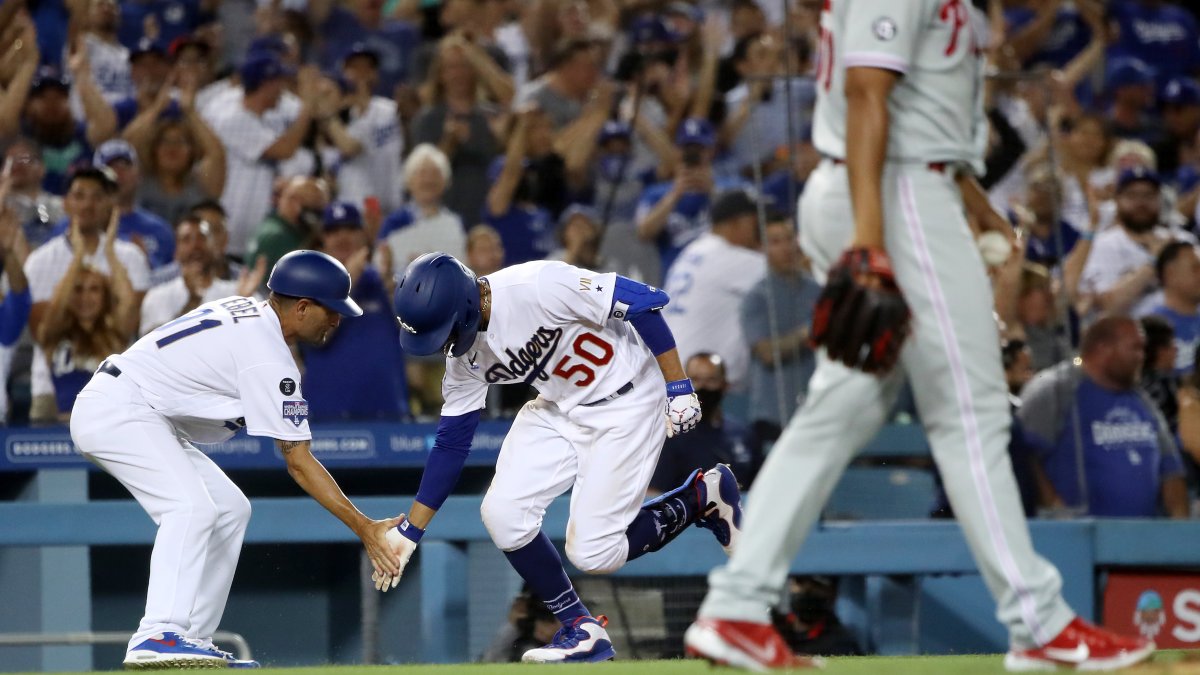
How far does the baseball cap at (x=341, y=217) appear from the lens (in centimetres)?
844

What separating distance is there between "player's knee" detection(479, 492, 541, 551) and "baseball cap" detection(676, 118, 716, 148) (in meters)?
4.52

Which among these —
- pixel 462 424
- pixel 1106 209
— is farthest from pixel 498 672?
pixel 1106 209

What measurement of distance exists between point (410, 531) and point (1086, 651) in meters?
2.45

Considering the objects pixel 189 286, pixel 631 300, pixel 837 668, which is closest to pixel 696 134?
pixel 189 286

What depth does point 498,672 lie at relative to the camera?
14.7 feet

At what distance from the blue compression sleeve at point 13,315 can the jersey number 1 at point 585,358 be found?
3.58m

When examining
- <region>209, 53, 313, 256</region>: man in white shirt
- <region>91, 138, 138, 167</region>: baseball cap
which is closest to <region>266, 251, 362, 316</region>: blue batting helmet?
<region>91, 138, 138, 167</region>: baseball cap

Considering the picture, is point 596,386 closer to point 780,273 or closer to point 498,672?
point 498,672

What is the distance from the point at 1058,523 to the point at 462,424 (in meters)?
2.91

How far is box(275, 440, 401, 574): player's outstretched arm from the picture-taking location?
514cm

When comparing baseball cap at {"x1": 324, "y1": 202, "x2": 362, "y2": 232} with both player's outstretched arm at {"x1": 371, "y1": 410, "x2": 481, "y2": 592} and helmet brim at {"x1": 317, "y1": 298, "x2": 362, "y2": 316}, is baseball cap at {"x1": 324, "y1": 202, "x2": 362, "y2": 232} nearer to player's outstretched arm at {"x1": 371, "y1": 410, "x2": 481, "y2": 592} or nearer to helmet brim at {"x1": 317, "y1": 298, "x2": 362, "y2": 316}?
helmet brim at {"x1": 317, "y1": 298, "x2": 362, "y2": 316}

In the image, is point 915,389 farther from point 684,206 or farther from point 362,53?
point 362,53

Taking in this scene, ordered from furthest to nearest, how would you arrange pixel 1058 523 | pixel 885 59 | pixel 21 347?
pixel 21 347
pixel 1058 523
pixel 885 59

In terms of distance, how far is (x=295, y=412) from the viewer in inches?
207
